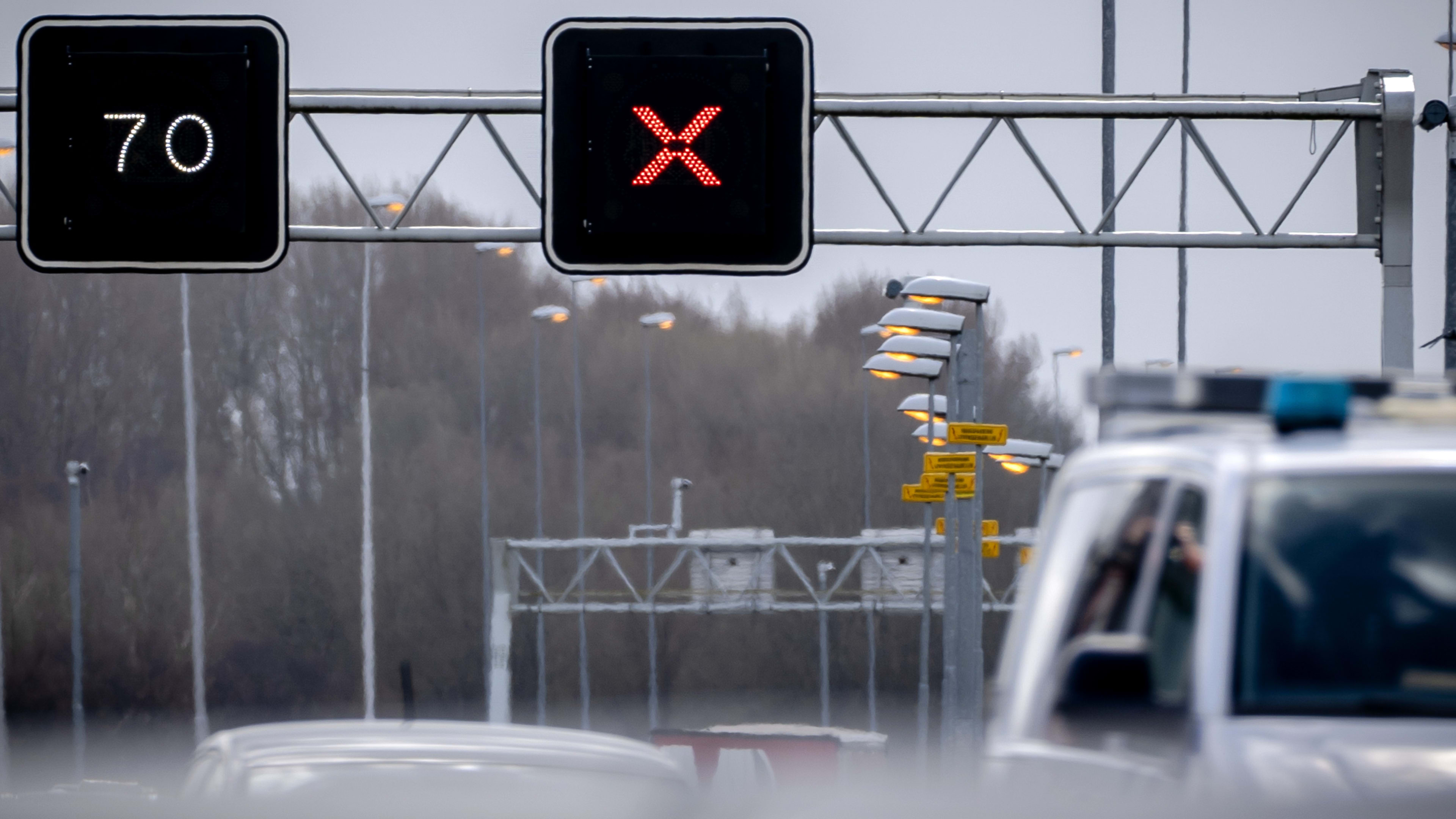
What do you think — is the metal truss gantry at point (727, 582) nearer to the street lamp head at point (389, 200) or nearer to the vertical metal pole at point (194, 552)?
the street lamp head at point (389, 200)

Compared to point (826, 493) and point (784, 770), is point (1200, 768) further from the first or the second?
point (826, 493)

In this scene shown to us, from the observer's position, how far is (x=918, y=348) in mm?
22281

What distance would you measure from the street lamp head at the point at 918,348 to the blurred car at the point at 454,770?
1653 centimetres

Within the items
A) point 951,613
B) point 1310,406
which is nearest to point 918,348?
point 951,613

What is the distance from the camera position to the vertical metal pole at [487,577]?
4138cm

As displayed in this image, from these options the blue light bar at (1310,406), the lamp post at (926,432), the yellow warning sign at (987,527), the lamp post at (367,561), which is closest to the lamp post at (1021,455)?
the lamp post at (926,432)

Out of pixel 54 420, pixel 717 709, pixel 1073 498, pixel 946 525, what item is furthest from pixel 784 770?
pixel 54 420

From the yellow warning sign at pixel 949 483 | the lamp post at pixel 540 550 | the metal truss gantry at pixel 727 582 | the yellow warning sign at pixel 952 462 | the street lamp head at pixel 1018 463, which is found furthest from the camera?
the lamp post at pixel 540 550

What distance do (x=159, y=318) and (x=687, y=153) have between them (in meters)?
60.5

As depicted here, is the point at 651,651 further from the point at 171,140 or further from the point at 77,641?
the point at 171,140

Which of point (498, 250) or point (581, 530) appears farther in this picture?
point (498, 250)

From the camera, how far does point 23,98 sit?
32.5 ft

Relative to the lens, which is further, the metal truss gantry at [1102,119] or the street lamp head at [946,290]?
the street lamp head at [946,290]

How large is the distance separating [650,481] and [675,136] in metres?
49.0
